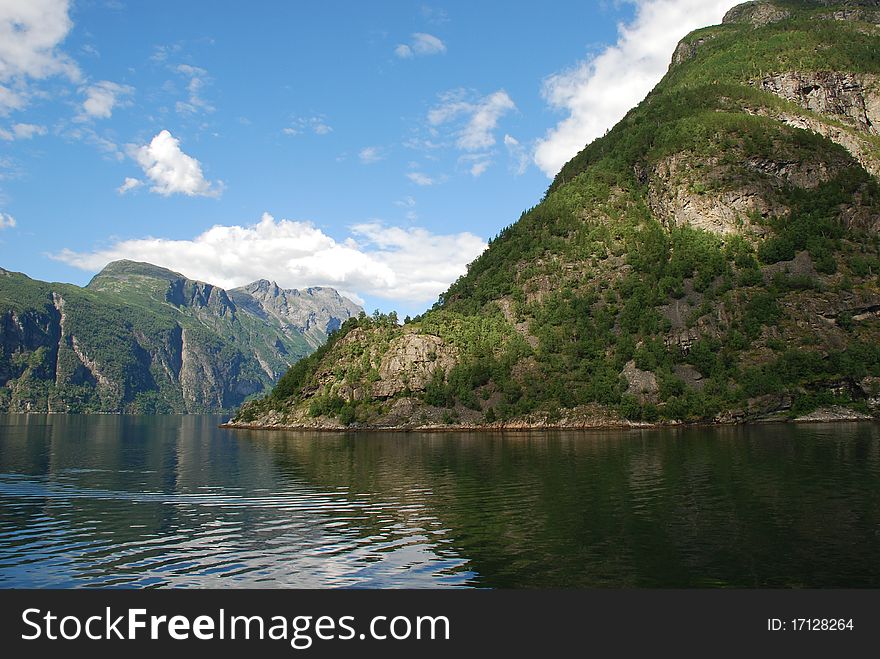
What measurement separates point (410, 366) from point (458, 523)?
15156cm

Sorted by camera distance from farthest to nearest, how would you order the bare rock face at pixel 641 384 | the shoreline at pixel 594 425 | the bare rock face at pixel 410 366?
the bare rock face at pixel 410 366, the bare rock face at pixel 641 384, the shoreline at pixel 594 425

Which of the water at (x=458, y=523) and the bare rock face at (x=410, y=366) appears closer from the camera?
the water at (x=458, y=523)

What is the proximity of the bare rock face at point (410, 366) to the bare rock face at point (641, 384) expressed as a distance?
177ft

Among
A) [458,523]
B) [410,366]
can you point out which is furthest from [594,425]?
[458,523]

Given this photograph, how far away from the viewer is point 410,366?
192 m

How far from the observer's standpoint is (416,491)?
5700 centimetres

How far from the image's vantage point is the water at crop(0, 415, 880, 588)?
1120 inches

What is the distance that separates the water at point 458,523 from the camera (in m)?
28.5

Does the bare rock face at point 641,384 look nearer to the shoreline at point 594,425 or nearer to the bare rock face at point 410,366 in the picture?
the shoreline at point 594,425

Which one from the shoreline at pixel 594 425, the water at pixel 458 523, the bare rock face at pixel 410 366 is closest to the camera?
the water at pixel 458 523

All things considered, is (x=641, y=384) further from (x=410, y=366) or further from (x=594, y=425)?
(x=410, y=366)

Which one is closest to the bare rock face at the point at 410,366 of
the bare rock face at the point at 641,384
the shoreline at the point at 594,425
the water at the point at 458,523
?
the shoreline at the point at 594,425

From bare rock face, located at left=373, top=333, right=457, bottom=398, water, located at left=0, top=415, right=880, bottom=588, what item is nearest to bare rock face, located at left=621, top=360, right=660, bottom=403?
bare rock face, located at left=373, top=333, right=457, bottom=398

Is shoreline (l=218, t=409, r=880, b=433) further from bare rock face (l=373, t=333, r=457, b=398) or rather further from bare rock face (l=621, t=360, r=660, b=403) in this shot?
bare rock face (l=373, t=333, r=457, b=398)
